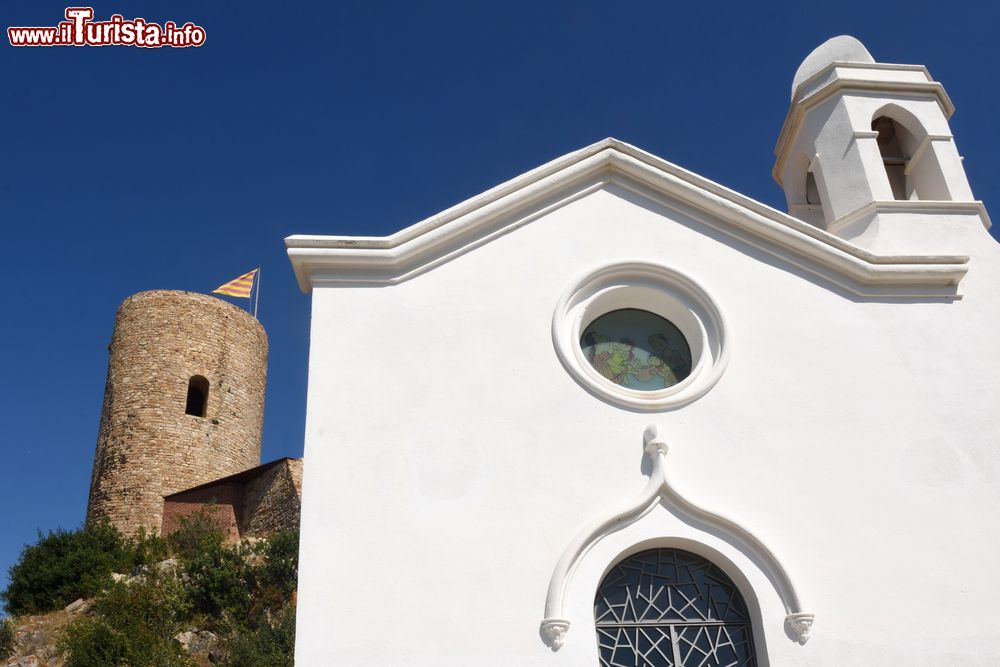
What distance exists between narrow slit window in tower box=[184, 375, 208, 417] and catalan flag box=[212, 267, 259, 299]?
312cm

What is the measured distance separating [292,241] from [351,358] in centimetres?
114

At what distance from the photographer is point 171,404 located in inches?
1030

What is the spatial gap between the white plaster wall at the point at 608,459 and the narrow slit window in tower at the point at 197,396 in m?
21.4

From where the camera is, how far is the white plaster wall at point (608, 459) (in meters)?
6.28

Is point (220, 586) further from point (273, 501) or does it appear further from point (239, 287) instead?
point (239, 287)

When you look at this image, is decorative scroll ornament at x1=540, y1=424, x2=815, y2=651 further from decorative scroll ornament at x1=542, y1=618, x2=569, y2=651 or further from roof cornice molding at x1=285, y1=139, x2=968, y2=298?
roof cornice molding at x1=285, y1=139, x2=968, y2=298

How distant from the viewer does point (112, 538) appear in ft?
72.5

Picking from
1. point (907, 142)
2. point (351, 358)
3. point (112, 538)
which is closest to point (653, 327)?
point (351, 358)

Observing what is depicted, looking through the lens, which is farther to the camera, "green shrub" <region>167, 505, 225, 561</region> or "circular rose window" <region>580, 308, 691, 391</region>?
"green shrub" <region>167, 505, 225, 561</region>

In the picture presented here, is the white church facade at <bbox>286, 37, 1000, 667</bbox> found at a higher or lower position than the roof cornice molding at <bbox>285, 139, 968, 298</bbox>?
lower

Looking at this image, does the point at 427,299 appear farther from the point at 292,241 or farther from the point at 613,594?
the point at 613,594

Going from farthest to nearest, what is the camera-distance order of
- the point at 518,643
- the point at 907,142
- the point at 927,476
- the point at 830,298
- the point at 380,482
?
the point at 907,142 < the point at 830,298 < the point at 927,476 < the point at 380,482 < the point at 518,643

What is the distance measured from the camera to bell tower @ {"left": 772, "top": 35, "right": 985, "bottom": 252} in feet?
30.0

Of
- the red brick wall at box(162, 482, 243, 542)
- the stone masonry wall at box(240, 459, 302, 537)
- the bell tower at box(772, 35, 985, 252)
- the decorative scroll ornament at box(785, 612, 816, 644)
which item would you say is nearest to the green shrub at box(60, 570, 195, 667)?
the stone masonry wall at box(240, 459, 302, 537)
